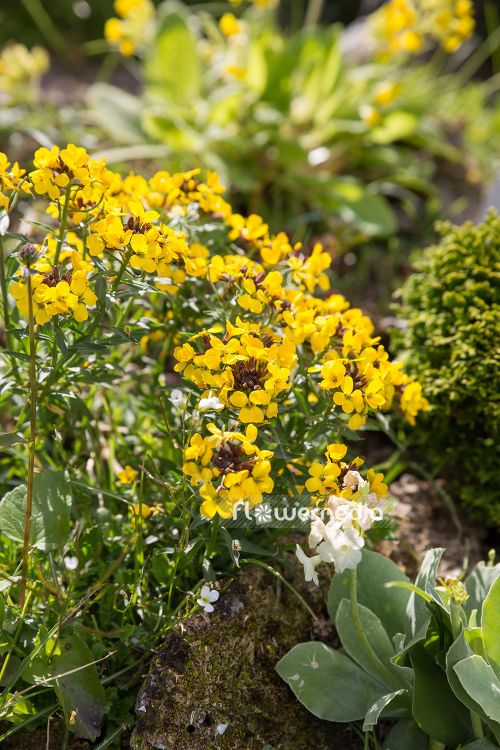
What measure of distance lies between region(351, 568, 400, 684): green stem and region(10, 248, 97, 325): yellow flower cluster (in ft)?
2.48

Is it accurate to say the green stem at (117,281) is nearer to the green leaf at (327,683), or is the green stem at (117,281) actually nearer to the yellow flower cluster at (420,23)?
the green leaf at (327,683)

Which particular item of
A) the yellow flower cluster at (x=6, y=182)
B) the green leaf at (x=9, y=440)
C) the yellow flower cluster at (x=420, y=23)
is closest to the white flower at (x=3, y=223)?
the yellow flower cluster at (x=6, y=182)

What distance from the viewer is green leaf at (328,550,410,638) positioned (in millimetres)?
1428

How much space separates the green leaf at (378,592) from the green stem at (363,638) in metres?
0.14

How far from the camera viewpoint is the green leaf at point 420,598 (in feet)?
4.12

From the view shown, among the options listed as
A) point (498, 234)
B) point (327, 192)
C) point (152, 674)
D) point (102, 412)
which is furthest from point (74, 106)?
point (152, 674)

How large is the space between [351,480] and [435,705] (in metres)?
0.58

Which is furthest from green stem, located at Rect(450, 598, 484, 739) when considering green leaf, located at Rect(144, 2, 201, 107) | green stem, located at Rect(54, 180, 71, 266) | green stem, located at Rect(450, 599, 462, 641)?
green leaf, located at Rect(144, 2, 201, 107)

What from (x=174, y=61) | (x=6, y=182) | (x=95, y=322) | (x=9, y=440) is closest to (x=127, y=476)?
(x=9, y=440)

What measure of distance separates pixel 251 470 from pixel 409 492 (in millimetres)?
1074

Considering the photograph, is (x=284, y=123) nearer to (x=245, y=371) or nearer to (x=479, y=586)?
(x=245, y=371)

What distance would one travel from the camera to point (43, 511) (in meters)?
1.37

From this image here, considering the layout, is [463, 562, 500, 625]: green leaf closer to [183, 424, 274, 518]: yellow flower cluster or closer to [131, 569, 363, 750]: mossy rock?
[131, 569, 363, 750]: mossy rock

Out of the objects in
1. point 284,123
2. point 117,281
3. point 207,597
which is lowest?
point 207,597
